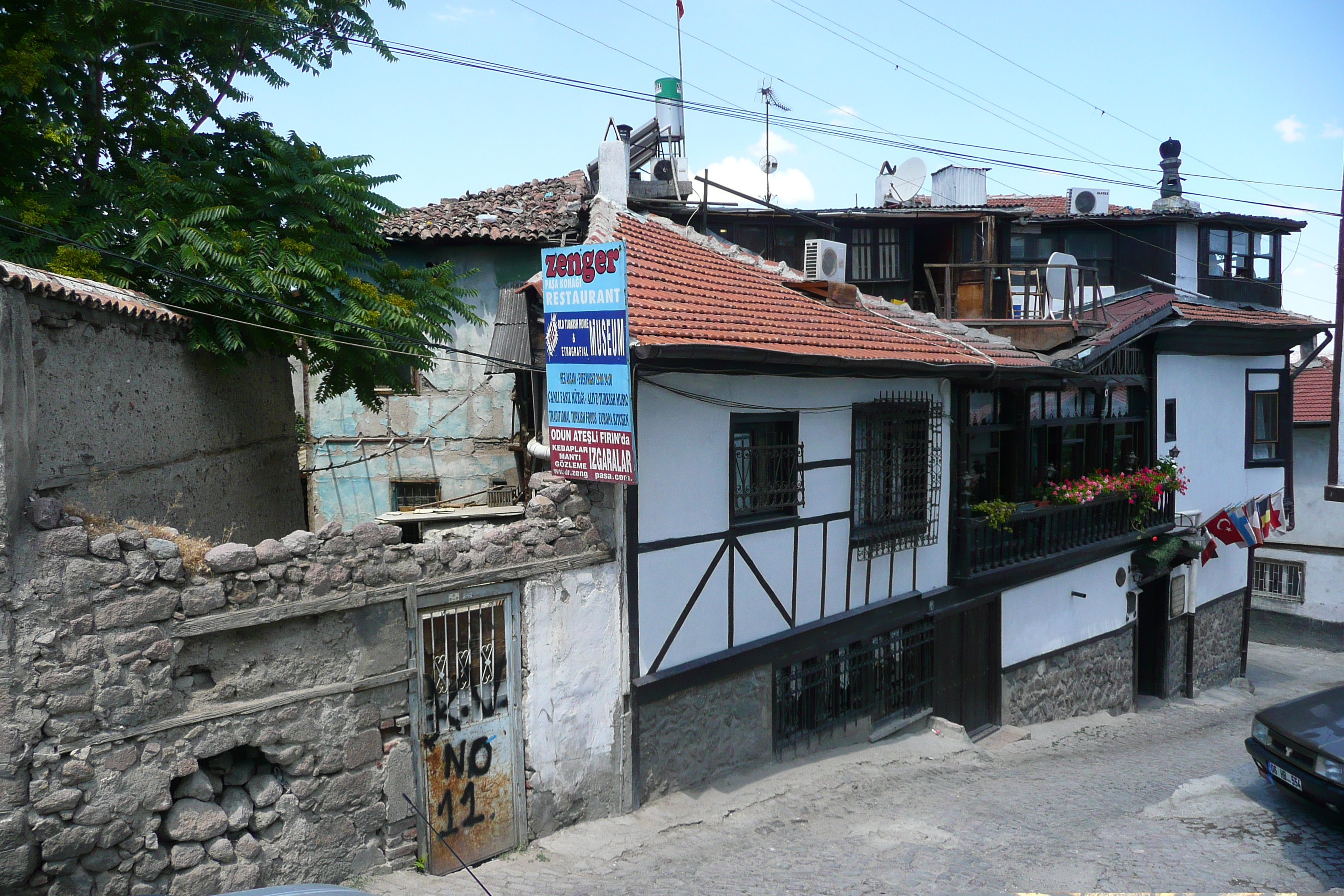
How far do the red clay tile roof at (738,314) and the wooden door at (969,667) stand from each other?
376 centimetres

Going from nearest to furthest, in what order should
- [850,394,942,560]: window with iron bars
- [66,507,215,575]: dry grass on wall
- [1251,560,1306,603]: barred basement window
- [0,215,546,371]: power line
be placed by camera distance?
[66,507,215,575]: dry grass on wall → [0,215,546,371]: power line → [850,394,942,560]: window with iron bars → [1251,560,1306,603]: barred basement window

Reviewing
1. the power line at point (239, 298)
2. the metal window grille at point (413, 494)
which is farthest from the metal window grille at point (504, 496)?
the power line at point (239, 298)

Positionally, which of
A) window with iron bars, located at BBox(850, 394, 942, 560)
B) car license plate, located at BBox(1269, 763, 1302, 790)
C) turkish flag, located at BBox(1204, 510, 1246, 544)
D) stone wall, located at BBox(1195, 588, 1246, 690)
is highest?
window with iron bars, located at BBox(850, 394, 942, 560)

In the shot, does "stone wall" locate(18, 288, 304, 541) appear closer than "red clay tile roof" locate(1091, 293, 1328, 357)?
Yes

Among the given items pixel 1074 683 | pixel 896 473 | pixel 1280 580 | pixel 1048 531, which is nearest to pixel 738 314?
pixel 896 473

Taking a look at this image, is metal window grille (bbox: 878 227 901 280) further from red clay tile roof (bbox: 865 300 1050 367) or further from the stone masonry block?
the stone masonry block

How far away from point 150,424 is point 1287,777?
36.0 feet

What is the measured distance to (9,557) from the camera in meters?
5.12

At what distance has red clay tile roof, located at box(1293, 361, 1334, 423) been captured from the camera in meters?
24.4

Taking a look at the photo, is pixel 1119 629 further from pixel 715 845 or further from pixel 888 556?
pixel 715 845

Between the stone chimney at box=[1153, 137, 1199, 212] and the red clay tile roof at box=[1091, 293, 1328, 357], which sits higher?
the stone chimney at box=[1153, 137, 1199, 212]

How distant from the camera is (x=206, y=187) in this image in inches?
332

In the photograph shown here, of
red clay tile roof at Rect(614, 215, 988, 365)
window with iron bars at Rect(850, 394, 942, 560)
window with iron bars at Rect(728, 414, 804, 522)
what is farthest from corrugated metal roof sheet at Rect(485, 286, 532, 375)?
window with iron bars at Rect(850, 394, 942, 560)

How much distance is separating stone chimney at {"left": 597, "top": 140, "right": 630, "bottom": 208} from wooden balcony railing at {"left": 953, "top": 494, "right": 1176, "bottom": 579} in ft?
21.1
